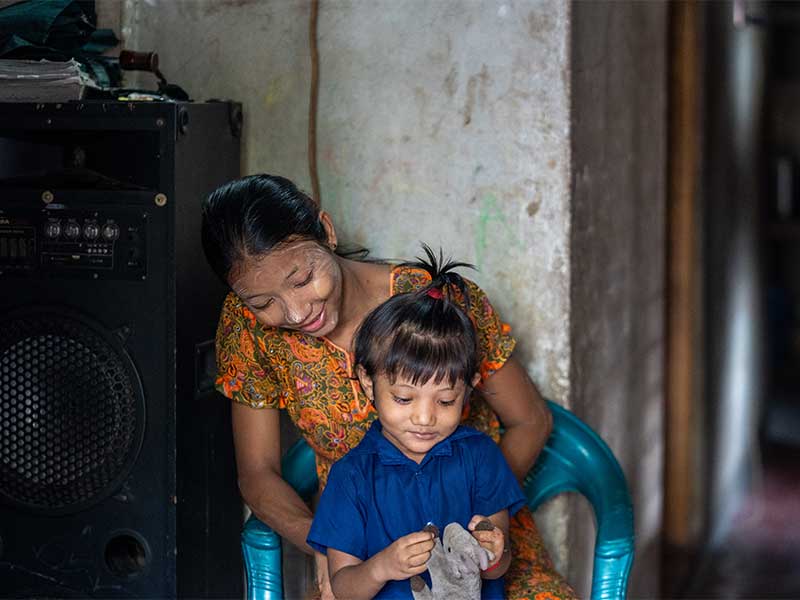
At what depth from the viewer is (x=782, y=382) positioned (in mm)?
7520

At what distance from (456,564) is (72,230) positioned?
0.87m

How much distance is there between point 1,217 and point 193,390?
17.7 inches

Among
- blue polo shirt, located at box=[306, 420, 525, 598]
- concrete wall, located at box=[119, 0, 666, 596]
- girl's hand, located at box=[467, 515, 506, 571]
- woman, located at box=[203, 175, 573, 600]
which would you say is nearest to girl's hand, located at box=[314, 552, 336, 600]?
woman, located at box=[203, 175, 573, 600]

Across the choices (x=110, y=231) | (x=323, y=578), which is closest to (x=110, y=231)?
(x=110, y=231)

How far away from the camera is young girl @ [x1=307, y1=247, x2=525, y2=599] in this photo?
169 centimetres

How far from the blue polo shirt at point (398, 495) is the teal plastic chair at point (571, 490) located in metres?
0.25

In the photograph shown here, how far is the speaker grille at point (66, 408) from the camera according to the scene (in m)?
1.93

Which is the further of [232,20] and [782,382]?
[782,382]

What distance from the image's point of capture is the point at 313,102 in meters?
2.33

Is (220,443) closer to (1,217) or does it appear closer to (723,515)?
(1,217)

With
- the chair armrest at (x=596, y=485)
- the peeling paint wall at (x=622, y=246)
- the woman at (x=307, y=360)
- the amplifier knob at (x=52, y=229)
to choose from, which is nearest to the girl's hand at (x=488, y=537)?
the woman at (x=307, y=360)

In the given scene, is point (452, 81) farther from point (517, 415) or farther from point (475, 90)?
point (517, 415)

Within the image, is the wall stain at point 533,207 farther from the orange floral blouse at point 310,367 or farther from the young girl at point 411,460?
the young girl at point 411,460

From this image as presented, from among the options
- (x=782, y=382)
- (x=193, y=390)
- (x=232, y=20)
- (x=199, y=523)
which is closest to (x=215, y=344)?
(x=193, y=390)
